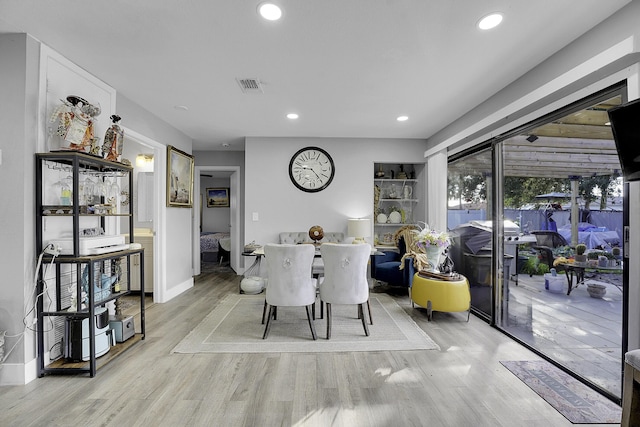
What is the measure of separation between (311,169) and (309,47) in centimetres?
278

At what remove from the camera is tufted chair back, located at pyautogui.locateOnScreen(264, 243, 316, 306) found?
9.15 ft

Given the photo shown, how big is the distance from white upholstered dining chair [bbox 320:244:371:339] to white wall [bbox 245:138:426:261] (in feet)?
6.77

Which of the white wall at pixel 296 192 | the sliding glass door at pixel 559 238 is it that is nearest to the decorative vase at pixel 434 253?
the sliding glass door at pixel 559 238

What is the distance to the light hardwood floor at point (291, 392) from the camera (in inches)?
69.9

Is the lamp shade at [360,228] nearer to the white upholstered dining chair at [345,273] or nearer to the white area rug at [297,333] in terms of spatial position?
the white area rug at [297,333]

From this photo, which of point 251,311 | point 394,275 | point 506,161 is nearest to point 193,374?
point 251,311

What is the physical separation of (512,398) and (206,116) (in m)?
4.11

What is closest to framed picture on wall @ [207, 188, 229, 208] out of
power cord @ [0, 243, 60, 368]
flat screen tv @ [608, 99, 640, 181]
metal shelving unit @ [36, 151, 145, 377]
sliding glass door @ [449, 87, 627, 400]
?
metal shelving unit @ [36, 151, 145, 377]

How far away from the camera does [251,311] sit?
3736 mm

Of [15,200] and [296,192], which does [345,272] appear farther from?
[15,200]

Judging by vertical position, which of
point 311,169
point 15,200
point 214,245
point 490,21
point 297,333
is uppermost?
point 490,21

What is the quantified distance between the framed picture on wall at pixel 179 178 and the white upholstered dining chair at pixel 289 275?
2.23m

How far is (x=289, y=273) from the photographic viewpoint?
283cm

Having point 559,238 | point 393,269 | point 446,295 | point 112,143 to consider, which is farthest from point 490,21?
point 393,269
